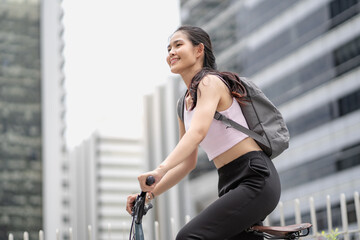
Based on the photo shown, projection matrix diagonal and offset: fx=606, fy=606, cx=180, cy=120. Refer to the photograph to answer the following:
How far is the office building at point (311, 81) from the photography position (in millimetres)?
50250

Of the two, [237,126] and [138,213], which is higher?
[237,126]

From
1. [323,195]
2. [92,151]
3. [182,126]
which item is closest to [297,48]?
[323,195]

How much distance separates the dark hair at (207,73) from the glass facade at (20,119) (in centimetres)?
7096

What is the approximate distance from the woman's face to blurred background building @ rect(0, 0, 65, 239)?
7158cm

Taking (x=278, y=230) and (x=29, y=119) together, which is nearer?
(x=278, y=230)

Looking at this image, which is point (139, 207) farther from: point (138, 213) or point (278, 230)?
point (278, 230)

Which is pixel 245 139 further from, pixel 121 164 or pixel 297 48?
pixel 121 164

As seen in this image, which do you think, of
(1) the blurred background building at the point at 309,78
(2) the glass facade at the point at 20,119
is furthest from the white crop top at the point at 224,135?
(2) the glass facade at the point at 20,119

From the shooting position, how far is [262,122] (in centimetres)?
311

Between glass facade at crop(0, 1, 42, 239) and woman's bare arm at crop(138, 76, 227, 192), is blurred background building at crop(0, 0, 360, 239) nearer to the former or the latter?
glass facade at crop(0, 1, 42, 239)

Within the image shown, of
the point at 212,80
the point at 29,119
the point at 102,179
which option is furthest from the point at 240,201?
the point at 102,179

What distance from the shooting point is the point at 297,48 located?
56.4 metres

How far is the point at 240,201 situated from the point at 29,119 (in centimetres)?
7895

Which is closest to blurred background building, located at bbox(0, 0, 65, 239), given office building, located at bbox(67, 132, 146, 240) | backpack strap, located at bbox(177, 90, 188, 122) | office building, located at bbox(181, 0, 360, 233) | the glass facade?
the glass facade
